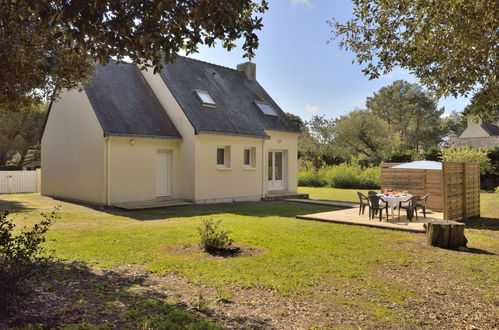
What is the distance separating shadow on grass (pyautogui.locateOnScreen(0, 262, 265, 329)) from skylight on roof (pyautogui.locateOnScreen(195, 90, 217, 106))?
43.2 feet

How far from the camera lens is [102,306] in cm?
442

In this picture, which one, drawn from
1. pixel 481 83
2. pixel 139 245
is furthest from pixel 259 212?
pixel 481 83

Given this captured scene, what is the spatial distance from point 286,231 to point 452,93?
16.7 feet

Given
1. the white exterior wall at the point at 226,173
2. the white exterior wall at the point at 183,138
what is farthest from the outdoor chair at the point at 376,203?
the white exterior wall at the point at 183,138

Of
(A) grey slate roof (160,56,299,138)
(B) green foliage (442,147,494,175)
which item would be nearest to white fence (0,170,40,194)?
(A) grey slate roof (160,56,299,138)

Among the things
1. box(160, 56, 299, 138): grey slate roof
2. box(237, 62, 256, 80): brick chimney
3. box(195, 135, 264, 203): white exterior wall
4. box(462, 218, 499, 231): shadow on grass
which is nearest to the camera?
box(462, 218, 499, 231): shadow on grass

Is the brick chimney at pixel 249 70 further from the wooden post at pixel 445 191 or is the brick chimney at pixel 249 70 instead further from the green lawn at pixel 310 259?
the wooden post at pixel 445 191

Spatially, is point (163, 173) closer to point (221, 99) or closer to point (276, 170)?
point (221, 99)

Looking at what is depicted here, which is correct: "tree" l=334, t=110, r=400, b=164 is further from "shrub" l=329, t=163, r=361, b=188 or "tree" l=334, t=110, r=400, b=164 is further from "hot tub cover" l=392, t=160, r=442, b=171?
"hot tub cover" l=392, t=160, r=442, b=171

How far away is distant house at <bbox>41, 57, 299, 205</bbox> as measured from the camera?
15484 millimetres

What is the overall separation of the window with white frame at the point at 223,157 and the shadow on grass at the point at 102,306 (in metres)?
12.3

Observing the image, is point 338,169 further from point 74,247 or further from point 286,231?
point 74,247

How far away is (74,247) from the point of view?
24.7 ft

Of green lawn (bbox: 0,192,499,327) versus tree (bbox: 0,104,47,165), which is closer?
green lawn (bbox: 0,192,499,327)
